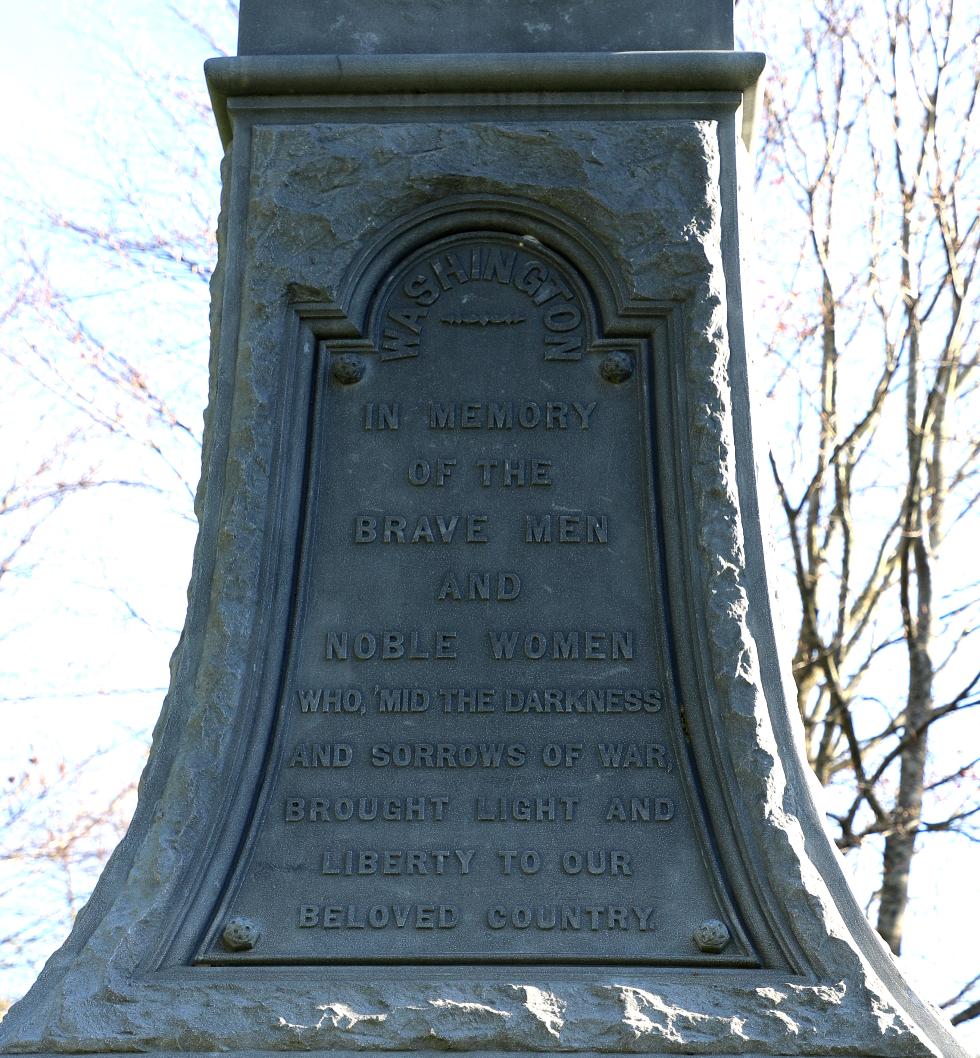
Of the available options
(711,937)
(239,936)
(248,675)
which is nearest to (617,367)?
(248,675)

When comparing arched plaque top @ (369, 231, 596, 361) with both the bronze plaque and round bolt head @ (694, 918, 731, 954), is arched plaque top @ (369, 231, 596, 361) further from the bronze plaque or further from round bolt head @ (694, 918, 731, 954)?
round bolt head @ (694, 918, 731, 954)

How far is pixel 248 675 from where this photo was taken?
387 centimetres

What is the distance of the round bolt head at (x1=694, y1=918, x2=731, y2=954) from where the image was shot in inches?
139

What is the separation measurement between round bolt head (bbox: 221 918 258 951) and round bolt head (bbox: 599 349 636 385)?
1707 mm

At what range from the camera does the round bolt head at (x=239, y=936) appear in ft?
11.7

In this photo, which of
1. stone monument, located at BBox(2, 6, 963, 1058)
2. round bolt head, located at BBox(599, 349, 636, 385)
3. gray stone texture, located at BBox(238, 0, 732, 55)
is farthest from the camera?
gray stone texture, located at BBox(238, 0, 732, 55)

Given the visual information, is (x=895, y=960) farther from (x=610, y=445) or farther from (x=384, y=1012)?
(x=610, y=445)

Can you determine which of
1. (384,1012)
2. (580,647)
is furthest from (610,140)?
(384,1012)

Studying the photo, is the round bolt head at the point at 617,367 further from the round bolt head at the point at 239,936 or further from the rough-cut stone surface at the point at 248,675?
the round bolt head at the point at 239,936

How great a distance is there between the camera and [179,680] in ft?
12.8

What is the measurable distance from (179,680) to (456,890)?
0.90 m

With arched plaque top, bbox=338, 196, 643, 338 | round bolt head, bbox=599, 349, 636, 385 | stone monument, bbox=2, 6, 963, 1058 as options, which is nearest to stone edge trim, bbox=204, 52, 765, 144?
stone monument, bbox=2, 6, 963, 1058

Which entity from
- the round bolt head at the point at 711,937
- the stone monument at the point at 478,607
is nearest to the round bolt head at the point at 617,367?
the stone monument at the point at 478,607

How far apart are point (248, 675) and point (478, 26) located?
1.97 m
